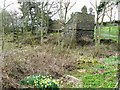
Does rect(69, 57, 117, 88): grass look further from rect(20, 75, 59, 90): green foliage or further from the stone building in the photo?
the stone building

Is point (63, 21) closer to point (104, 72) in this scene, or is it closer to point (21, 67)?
point (104, 72)

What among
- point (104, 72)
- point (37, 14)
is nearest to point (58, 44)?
point (37, 14)

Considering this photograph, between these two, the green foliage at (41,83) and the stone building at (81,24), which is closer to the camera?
the green foliage at (41,83)

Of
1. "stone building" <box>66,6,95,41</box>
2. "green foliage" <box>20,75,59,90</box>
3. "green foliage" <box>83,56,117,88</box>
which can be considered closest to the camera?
"green foliage" <box>20,75,59,90</box>

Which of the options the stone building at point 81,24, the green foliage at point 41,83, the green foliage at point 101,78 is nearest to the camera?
the green foliage at point 41,83

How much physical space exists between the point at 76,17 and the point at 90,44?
2.51ft

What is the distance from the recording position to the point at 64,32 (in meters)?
5.11

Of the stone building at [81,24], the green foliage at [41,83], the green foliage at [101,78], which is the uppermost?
the stone building at [81,24]

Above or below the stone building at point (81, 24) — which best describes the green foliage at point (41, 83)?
below

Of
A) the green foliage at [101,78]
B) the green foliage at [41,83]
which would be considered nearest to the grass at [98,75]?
the green foliage at [101,78]

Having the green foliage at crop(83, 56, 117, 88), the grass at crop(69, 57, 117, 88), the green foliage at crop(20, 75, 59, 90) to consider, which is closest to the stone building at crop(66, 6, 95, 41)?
the grass at crop(69, 57, 117, 88)

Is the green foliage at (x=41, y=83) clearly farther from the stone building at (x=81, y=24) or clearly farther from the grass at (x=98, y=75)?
the stone building at (x=81, y=24)

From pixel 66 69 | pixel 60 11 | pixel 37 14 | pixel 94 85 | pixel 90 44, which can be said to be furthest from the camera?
pixel 90 44

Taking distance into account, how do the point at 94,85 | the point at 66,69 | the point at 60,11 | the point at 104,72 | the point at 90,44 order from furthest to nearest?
the point at 90,44
the point at 60,11
the point at 66,69
the point at 104,72
the point at 94,85
